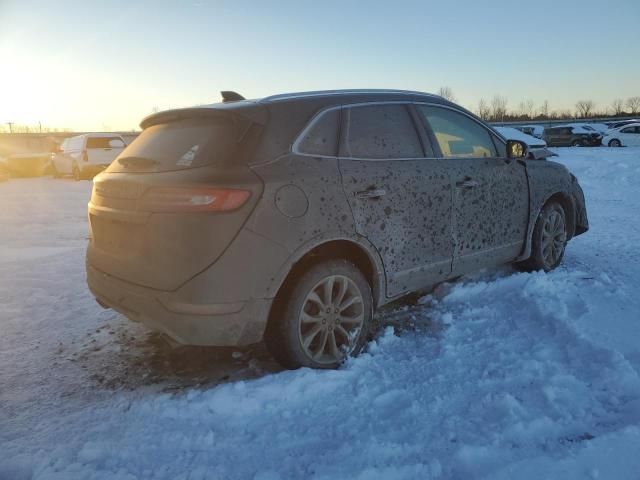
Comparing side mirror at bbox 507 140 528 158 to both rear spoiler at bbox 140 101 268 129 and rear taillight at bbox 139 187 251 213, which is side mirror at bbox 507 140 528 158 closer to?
rear spoiler at bbox 140 101 268 129

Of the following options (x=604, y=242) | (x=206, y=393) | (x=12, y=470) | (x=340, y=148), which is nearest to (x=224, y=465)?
(x=206, y=393)

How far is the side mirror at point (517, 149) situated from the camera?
4.28 meters

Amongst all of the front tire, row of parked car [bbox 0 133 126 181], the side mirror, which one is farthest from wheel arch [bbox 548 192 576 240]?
row of parked car [bbox 0 133 126 181]

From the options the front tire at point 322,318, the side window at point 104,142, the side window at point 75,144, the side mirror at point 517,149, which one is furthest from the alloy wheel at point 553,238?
the side window at point 75,144

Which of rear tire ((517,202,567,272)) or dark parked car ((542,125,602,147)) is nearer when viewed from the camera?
rear tire ((517,202,567,272))

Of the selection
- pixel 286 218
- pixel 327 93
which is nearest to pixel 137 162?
pixel 286 218

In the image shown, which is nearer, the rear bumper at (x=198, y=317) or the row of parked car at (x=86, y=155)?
the rear bumper at (x=198, y=317)

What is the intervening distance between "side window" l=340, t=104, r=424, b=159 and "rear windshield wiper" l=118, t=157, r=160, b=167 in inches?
47.1

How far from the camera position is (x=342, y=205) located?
9.37 ft

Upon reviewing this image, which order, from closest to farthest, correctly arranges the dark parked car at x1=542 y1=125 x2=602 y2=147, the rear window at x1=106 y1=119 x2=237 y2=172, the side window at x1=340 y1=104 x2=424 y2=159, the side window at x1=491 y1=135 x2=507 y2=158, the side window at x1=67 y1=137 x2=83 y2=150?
the rear window at x1=106 y1=119 x2=237 y2=172 < the side window at x1=340 y1=104 x2=424 y2=159 < the side window at x1=491 y1=135 x2=507 y2=158 < the side window at x1=67 y1=137 x2=83 y2=150 < the dark parked car at x1=542 y1=125 x2=602 y2=147

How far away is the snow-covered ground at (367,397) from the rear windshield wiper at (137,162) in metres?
1.35

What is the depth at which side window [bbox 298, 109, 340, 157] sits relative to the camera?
112 inches

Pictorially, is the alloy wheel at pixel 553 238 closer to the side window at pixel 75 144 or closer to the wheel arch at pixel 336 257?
the wheel arch at pixel 336 257

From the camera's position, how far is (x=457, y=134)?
3.85 meters
